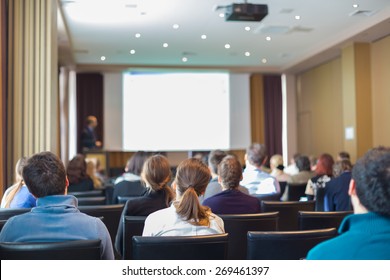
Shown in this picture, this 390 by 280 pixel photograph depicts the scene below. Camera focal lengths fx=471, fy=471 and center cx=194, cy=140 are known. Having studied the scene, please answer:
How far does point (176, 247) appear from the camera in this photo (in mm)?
2031

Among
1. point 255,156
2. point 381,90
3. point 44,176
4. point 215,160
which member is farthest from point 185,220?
point 381,90

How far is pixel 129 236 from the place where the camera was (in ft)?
9.45

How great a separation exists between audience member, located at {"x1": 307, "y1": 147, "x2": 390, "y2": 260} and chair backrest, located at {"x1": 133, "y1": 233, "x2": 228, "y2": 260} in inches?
30.2

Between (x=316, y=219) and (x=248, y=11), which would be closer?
(x=316, y=219)

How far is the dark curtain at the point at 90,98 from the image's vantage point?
1277 cm

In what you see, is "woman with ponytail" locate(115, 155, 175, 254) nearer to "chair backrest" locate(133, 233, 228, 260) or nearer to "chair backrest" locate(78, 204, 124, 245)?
"chair backrest" locate(78, 204, 124, 245)

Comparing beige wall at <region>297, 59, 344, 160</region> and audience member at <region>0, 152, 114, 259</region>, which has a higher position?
beige wall at <region>297, 59, 344, 160</region>

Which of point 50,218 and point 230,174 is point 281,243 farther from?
point 230,174

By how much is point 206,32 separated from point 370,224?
8009 millimetres

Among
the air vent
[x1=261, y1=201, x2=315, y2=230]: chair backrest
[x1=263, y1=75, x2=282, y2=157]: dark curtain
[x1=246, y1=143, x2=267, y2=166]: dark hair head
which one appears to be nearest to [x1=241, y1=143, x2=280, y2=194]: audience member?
[x1=246, y1=143, x2=267, y2=166]: dark hair head

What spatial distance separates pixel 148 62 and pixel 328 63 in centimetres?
447

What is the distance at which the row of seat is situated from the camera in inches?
72.9
